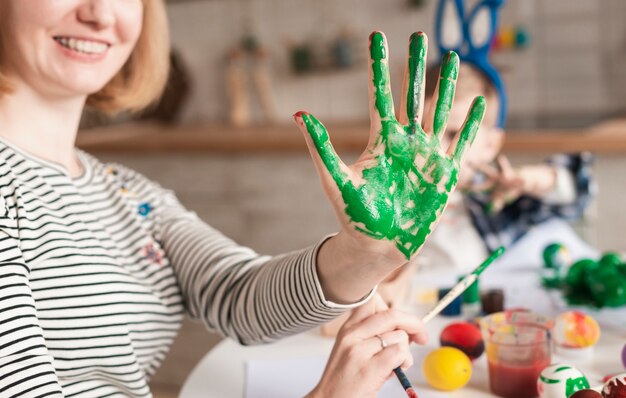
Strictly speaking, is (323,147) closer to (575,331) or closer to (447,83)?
(447,83)

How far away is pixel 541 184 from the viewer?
1625 mm

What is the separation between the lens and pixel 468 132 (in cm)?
76

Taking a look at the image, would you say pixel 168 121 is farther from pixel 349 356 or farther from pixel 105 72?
pixel 349 356

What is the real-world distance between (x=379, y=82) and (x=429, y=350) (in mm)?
495

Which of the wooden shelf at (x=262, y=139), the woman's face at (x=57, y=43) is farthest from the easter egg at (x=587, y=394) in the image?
the wooden shelf at (x=262, y=139)

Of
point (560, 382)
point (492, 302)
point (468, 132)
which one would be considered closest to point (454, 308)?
point (492, 302)

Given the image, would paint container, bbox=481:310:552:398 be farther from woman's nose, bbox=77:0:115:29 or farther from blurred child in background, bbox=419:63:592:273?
woman's nose, bbox=77:0:115:29

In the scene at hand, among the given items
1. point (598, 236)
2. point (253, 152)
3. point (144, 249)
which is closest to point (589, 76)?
point (598, 236)

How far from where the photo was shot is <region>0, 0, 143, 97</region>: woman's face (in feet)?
3.07

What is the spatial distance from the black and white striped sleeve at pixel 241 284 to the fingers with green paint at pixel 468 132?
211 mm

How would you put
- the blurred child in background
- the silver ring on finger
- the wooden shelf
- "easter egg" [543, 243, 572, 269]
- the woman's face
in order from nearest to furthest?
the silver ring on finger
the woman's face
"easter egg" [543, 243, 572, 269]
the blurred child in background
the wooden shelf

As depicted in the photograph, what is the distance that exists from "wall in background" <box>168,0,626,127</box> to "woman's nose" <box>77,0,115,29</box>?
68.3 inches

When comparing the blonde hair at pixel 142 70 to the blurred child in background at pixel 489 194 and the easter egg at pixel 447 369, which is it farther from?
the easter egg at pixel 447 369

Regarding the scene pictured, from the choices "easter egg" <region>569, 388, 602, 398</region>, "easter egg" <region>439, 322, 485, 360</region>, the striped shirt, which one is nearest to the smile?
the striped shirt
